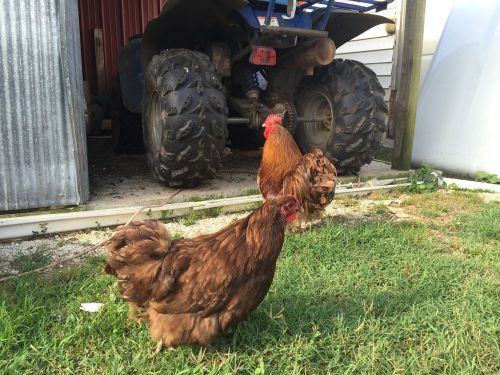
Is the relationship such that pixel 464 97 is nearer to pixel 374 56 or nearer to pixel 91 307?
pixel 374 56

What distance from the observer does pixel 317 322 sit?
2531 millimetres

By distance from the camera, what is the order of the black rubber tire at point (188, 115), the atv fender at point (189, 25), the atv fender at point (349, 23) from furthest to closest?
the atv fender at point (349, 23) → the atv fender at point (189, 25) → the black rubber tire at point (188, 115)

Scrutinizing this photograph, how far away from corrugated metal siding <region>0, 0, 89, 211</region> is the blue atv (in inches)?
33.6

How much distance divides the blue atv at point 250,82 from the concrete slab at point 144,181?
0.80 ft

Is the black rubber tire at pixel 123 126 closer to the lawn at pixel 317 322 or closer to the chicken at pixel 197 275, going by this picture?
the lawn at pixel 317 322

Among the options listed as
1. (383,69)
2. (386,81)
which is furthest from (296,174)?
(383,69)

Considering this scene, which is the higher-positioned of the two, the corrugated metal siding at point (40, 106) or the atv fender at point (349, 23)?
the atv fender at point (349, 23)

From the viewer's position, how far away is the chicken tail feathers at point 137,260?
2184 millimetres

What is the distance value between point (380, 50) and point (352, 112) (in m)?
4.81

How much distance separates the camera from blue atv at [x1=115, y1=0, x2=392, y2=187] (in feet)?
14.3

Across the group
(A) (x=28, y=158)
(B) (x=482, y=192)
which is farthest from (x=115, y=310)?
(B) (x=482, y=192)

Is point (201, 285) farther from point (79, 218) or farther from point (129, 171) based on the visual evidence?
point (129, 171)

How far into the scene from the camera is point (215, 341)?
2.35 metres

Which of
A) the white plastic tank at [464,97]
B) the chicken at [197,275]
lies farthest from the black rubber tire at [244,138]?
the chicken at [197,275]
